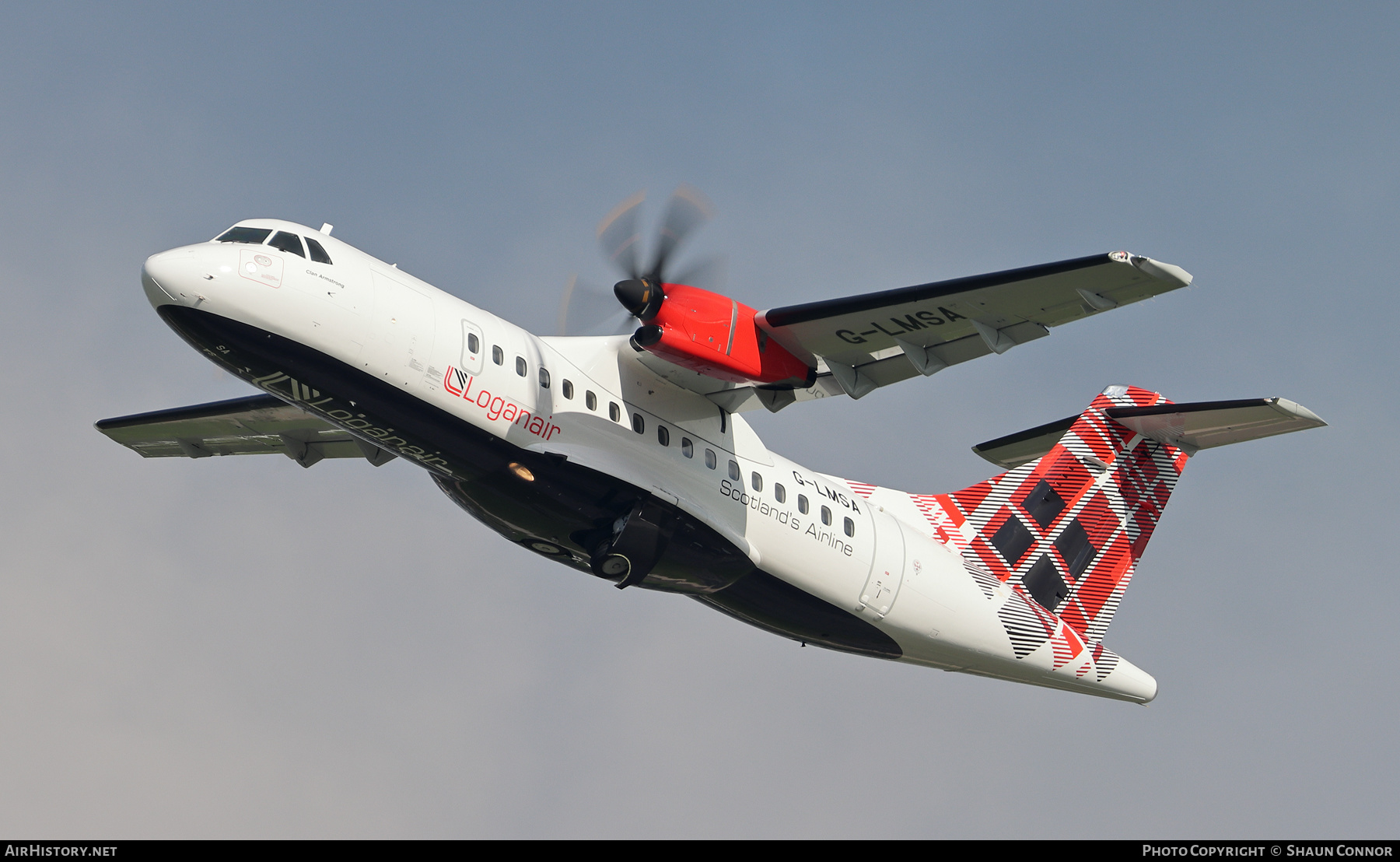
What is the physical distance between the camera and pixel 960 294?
11.3 metres

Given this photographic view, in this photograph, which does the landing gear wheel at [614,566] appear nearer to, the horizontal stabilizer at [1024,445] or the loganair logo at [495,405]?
the loganair logo at [495,405]

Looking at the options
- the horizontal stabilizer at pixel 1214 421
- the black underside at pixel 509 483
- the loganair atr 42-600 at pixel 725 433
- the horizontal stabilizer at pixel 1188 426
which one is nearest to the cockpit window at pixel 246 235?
the loganair atr 42-600 at pixel 725 433

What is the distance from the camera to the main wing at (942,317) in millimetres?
10766

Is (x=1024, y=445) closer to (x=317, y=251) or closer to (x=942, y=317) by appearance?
(x=942, y=317)

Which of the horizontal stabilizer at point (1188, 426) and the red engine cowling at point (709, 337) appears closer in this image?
the red engine cowling at point (709, 337)

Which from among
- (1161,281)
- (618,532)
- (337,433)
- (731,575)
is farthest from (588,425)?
(1161,281)

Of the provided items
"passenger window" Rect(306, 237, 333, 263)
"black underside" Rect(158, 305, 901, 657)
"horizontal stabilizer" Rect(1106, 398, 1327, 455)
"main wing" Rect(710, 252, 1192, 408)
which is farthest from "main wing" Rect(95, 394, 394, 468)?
"horizontal stabilizer" Rect(1106, 398, 1327, 455)

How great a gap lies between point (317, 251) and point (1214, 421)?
994 cm

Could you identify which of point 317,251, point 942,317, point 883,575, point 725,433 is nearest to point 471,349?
point 317,251

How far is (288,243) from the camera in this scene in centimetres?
1095

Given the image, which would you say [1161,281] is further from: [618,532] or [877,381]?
[618,532]

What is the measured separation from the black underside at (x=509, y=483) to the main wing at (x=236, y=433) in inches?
100

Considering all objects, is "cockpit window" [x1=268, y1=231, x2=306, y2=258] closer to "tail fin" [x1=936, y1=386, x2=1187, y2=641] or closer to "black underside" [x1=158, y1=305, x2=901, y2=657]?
"black underside" [x1=158, y1=305, x2=901, y2=657]

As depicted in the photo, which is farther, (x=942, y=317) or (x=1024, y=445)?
(x=1024, y=445)
